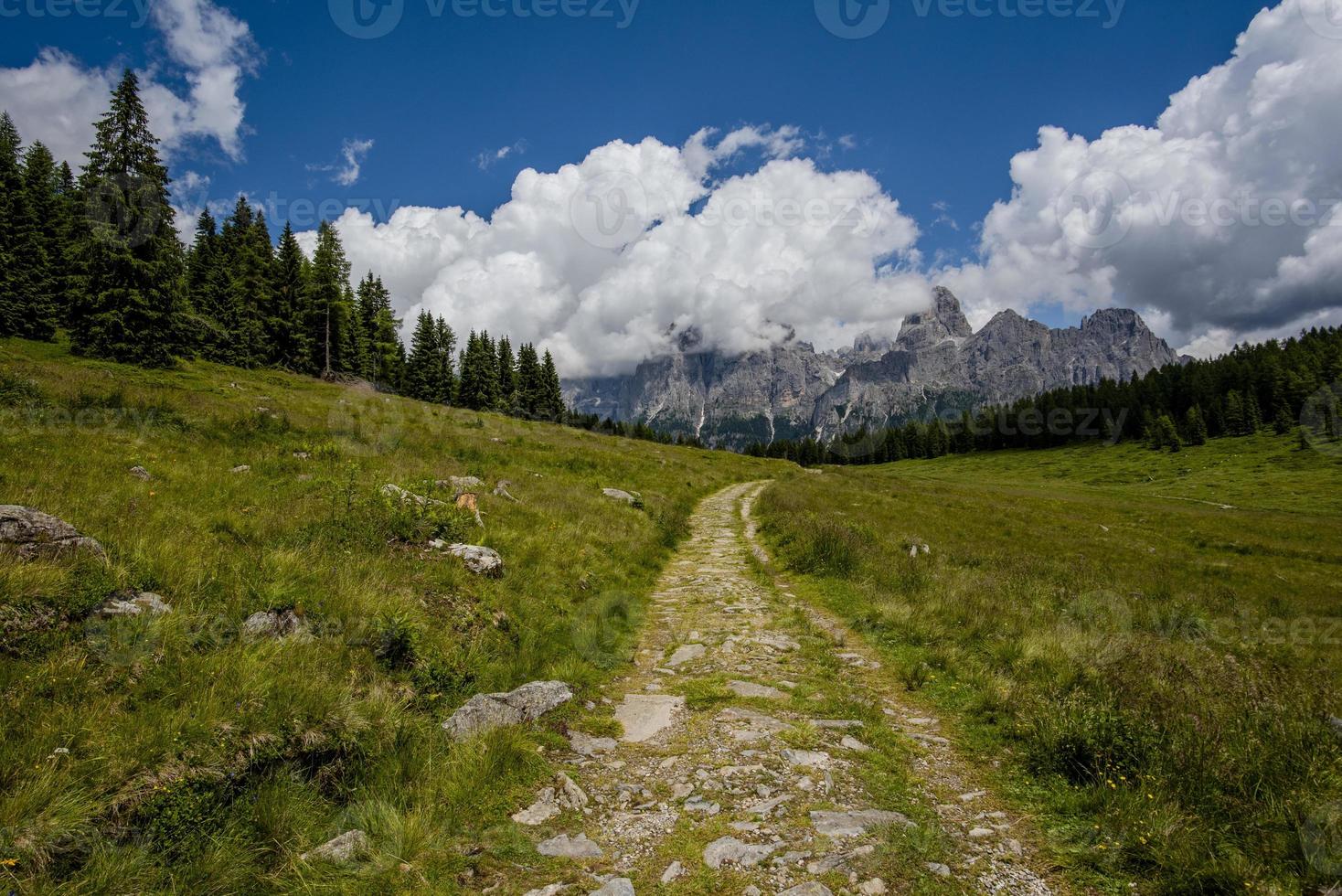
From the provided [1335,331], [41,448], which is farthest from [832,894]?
[1335,331]

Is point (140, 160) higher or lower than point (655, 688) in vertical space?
higher

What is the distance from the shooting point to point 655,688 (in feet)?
23.1

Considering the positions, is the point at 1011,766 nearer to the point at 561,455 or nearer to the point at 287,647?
the point at 287,647

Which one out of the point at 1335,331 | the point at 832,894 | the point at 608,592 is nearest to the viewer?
the point at 832,894

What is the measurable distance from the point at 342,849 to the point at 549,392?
315 feet

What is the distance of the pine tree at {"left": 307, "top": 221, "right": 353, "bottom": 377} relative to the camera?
57.1m

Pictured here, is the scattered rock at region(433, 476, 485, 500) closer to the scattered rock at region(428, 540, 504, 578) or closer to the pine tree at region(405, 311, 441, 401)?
the scattered rock at region(428, 540, 504, 578)

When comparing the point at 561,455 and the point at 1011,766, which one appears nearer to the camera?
the point at 1011,766

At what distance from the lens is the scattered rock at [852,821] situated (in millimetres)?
4152

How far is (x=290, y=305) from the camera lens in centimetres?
5716

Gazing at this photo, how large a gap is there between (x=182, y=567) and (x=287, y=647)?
186cm

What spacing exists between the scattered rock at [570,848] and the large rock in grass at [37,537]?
5289 mm

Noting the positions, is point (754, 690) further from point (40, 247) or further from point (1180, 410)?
point (1180, 410)

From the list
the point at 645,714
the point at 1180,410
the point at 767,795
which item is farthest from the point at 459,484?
the point at 1180,410
